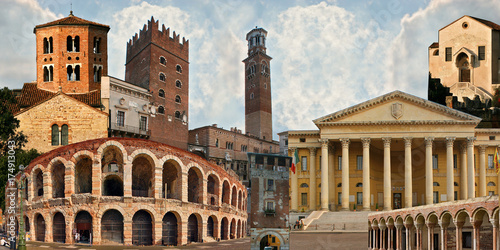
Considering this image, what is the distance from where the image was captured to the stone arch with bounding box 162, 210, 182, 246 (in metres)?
59.0

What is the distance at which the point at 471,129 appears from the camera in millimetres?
78312

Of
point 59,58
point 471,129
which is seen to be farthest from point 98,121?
point 471,129

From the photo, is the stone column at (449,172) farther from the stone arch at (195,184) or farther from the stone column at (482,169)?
the stone arch at (195,184)

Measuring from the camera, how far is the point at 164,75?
325 ft

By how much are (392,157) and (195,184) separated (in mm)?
40307

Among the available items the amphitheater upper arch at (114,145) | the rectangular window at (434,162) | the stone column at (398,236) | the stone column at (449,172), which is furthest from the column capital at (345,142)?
the amphitheater upper arch at (114,145)

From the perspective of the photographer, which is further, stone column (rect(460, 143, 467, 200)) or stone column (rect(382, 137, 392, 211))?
stone column (rect(460, 143, 467, 200))

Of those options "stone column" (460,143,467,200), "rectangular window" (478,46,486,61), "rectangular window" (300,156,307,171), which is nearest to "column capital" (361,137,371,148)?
"rectangular window" (300,156,307,171)

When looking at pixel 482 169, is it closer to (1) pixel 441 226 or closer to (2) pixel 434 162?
(2) pixel 434 162

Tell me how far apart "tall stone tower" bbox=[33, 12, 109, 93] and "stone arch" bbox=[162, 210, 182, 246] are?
94.1ft

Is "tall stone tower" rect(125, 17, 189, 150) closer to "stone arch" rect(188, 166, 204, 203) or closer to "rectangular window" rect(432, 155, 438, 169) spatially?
"stone arch" rect(188, 166, 204, 203)

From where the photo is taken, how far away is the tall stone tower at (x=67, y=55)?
254 feet

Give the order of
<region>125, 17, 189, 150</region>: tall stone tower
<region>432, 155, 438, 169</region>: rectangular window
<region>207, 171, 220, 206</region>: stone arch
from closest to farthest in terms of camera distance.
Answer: <region>207, 171, 220, 206</region>: stone arch
<region>432, 155, 438, 169</region>: rectangular window
<region>125, 17, 189, 150</region>: tall stone tower

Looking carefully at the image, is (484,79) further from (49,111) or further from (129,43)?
(49,111)
